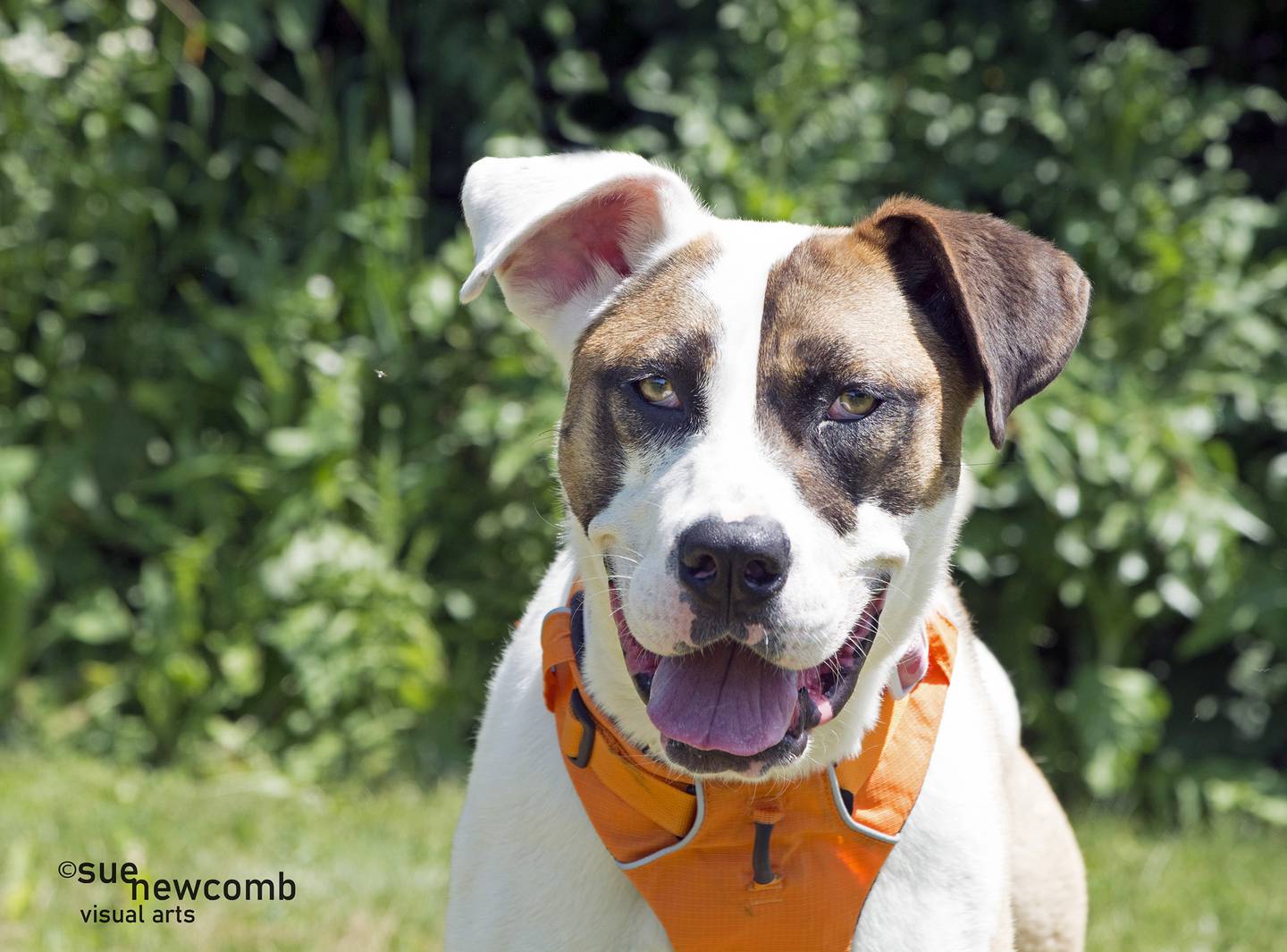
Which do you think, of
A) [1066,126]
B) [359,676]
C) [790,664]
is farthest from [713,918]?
[1066,126]

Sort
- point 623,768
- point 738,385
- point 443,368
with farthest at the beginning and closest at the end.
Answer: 1. point 443,368
2. point 623,768
3. point 738,385

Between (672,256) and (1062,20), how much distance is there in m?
4.07

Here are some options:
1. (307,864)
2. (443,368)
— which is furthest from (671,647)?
(443,368)

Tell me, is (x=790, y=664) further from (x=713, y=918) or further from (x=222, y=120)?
(x=222, y=120)

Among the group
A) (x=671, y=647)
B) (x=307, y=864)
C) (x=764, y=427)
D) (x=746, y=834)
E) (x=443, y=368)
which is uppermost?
(x=764, y=427)

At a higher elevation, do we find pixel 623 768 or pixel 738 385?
pixel 738 385

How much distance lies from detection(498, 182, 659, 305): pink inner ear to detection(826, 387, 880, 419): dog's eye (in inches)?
23.7

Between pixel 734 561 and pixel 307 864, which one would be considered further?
pixel 307 864

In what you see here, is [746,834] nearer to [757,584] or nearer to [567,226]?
[757,584]

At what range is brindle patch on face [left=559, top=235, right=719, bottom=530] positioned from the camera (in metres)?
→ 2.66

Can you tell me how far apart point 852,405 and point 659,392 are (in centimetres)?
35

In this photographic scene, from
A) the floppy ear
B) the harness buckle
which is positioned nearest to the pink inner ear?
the floppy ear

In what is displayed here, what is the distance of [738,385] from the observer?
2639 mm

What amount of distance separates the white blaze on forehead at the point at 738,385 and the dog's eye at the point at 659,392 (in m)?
0.07
